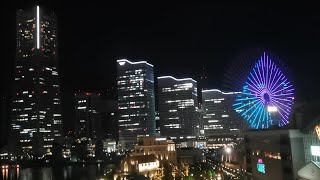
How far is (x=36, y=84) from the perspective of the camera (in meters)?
123

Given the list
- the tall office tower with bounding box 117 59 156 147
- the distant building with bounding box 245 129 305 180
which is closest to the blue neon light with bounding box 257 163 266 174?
the distant building with bounding box 245 129 305 180

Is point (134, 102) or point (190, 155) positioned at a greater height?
point (134, 102)

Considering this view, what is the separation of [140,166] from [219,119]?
72797 mm

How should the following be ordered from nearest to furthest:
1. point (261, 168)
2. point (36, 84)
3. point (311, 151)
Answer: point (311, 151)
point (261, 168)
point (36, 84)

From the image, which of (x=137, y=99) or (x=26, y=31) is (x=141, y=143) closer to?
(x=137, y=99)

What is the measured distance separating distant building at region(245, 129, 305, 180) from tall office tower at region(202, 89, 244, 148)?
6508 cm

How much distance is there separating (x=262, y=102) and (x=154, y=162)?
49.7 ft

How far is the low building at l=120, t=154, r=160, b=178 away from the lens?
40344 mm

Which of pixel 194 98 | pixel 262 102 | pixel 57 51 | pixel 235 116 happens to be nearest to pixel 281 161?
pixel 262 102

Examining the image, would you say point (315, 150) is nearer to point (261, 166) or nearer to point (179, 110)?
point (261, 166)

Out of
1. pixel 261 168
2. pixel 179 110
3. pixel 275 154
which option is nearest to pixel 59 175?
pixel 261 168

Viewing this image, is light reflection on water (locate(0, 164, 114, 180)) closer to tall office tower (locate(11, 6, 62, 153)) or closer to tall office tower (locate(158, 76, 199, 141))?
tall office tower (locate(158, 76, 199, 141))

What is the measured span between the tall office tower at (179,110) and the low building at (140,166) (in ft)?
232

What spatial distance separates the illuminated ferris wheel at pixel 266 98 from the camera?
113 ft
